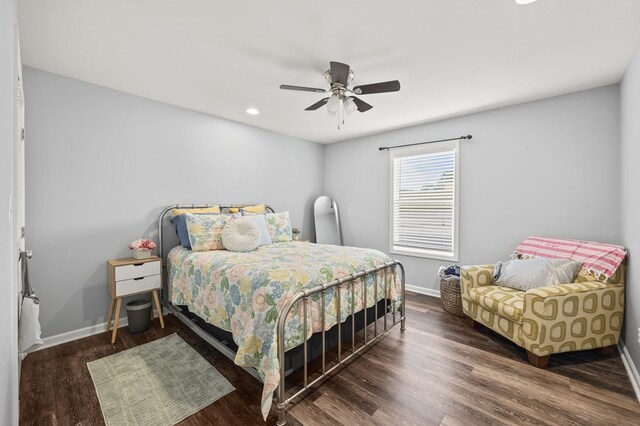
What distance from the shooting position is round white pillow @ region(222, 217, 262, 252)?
3043mm

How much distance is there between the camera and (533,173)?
329 centimetres

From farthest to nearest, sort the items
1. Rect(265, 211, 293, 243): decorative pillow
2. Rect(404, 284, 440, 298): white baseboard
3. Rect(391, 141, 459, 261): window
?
Rect(404, 284, 440, 298): white baseboard < Rect(391, 141, 459, 261): window < Rect(265, 211, 293, 243): decorative pillow

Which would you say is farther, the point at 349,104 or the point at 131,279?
the point at 131,279

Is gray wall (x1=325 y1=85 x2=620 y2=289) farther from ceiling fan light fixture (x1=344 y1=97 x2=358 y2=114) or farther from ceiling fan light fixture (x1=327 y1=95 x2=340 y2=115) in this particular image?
ceiling fan light fixture (x1=327 y1=95 x2=340 y2=115)

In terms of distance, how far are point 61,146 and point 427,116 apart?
420cm

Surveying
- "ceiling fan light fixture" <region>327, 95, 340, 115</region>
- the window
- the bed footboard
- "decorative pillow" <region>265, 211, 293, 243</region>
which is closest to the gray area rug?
the bed footboard

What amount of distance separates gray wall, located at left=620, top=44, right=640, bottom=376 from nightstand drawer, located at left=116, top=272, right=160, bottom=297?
4.19m

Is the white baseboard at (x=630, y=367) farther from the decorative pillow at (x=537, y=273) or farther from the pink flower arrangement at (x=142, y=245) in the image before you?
the pink flower arrangement at (x=142, y=245)

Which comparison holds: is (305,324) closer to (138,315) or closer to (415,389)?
(415,389)

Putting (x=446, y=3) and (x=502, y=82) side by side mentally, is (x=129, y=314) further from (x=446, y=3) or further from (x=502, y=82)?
(x=502, y=82)

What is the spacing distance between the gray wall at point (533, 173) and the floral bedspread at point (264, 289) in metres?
1.61

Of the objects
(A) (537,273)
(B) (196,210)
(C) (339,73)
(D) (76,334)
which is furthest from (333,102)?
(D) (76,334)

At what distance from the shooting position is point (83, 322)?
9.29 feet

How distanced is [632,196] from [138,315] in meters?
4.61
